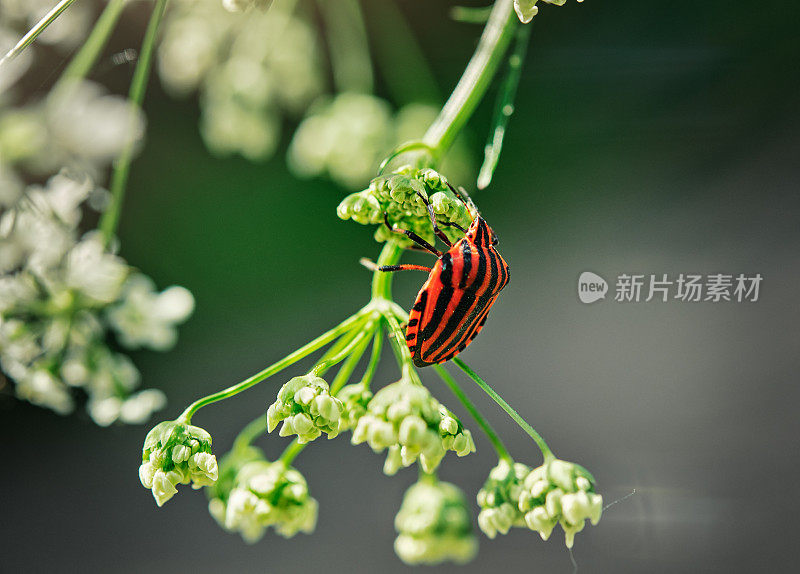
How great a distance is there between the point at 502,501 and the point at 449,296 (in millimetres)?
233

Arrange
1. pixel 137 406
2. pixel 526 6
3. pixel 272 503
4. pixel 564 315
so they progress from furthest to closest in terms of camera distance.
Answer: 1. pixel 564 315
2. pixel 137 406
3. pixel 272 503
4. pixel 526 6

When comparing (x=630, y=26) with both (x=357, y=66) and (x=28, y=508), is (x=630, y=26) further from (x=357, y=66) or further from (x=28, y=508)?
(x=28, y=508)

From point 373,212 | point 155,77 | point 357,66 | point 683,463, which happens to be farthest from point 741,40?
point 155,77

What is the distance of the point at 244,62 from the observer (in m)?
1.14

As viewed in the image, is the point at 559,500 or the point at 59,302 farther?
the point at 59,302

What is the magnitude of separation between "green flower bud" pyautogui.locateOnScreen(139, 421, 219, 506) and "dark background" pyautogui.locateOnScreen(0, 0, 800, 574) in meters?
0.82

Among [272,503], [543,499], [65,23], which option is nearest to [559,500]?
[543,499]

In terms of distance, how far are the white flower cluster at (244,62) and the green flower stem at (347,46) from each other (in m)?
0.04

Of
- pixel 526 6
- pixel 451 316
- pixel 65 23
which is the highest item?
pixel 65 23

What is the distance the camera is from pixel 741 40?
1.27 metres

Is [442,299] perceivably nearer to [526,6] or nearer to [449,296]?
[449,296]

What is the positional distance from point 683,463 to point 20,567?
1.63m

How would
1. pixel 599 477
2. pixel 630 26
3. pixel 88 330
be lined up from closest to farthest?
pixel 88 330, pixel 630 26, pixel 599 477

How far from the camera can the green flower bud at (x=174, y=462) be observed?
60 centimetres
